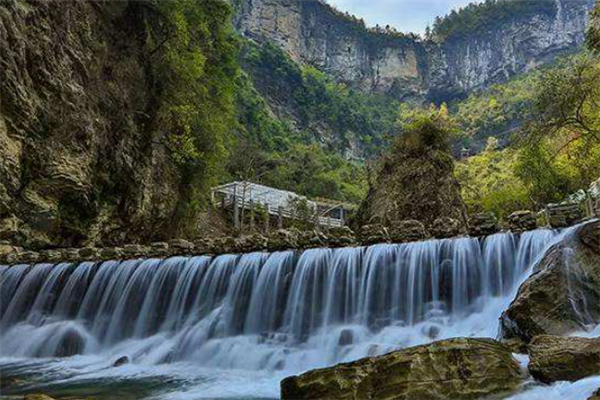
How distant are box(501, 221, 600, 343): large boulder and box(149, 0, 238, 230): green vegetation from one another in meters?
12.4

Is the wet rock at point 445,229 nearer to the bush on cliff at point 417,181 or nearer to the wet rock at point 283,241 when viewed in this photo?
the wet rock at point 283,241

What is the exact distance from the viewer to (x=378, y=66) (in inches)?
4178

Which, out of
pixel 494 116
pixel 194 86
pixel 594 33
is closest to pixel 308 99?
pixel 494 116

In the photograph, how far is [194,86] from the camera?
54.0ft

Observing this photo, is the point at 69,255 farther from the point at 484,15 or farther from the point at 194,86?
the point at 484,15

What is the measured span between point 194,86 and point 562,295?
46.1 ft

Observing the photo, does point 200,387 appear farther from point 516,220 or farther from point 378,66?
point 378,66

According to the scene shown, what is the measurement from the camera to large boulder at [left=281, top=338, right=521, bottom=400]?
156 inches

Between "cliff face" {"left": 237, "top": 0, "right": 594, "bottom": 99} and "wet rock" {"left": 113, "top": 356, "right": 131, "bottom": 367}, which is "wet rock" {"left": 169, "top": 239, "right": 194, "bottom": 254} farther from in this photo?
"cliff face" {"left": 237, "top": 0, "right": 594, "bottom": 99}

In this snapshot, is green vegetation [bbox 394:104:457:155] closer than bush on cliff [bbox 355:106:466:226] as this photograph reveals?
No

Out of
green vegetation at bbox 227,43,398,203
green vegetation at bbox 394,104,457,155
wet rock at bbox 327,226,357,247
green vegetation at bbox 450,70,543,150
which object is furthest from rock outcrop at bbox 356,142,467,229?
green vegetation at bbox 450,70,543,150

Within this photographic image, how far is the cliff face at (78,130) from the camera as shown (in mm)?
11086

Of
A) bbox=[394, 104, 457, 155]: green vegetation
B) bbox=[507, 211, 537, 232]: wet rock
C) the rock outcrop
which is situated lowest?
bbox=[507, 211, 537, 232]: wet rock

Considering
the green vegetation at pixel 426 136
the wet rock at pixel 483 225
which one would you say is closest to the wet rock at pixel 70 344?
the wet rock at pixel 483 225
